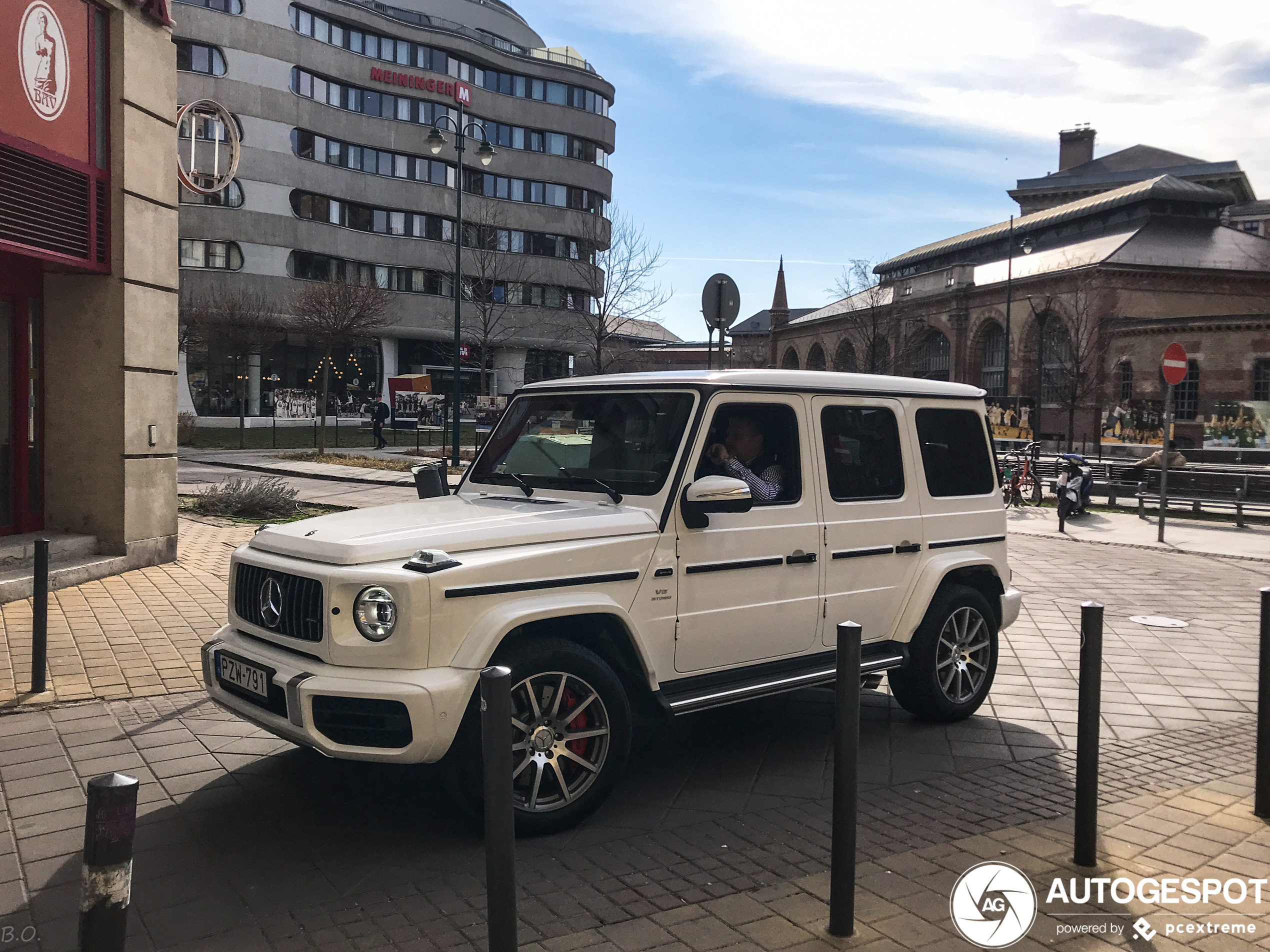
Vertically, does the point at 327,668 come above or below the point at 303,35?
below

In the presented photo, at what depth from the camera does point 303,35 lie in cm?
5059

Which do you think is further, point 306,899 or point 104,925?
point 306,899

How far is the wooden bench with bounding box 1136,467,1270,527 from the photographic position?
61.8 ft

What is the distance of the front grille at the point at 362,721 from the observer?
12.2 ft

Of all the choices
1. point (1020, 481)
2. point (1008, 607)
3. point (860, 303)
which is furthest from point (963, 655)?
point (860, 303)

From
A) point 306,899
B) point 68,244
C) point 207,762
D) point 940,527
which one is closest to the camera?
point 306,899

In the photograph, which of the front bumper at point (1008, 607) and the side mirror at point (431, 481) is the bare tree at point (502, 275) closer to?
the side mirror at point (431, 481)

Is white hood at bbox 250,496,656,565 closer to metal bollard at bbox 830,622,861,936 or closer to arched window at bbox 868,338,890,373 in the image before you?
metal bollard at bbox 830,622,861,936

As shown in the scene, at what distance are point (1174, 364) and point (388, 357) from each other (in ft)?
155

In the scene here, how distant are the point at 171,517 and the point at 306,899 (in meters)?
7.80

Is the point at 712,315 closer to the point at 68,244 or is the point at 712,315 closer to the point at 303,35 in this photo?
the point at 68,244

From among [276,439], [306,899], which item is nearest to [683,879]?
[306,899]

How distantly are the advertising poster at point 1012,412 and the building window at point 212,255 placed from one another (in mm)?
36341

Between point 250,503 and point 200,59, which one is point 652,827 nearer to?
point 250,503
